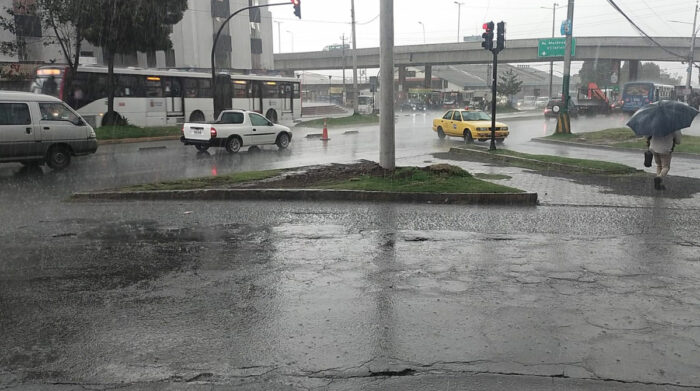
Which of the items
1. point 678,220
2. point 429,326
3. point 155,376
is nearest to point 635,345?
point 429,326

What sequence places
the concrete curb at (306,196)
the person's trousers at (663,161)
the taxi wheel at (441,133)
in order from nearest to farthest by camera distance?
the concrete curb at (306,196), the person's trousers at (663,161), the taxi wheel at (441,133)

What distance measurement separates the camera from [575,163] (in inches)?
621

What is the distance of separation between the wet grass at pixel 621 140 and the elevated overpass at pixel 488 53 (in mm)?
33335

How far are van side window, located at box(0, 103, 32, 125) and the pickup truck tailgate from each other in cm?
606

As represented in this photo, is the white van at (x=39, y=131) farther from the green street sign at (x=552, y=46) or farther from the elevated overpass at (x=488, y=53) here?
the green street sign at (x=552, y=46)

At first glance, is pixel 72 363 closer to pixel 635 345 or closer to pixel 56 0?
pixel 635 345

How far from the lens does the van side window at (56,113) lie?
15.5m

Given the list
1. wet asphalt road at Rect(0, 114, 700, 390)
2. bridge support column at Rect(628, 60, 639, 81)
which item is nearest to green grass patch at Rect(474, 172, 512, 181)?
wet asphalt road at Rect(0, 114, 700, 390)

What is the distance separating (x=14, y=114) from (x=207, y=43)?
39.9 m

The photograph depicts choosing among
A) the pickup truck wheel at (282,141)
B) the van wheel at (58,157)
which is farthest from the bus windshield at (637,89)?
the van wheel at (58,157)

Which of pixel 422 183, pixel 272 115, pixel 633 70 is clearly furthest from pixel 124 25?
pixel 633 70

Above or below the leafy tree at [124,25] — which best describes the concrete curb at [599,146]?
below

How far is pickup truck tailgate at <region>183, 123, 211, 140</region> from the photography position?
20.2 meters

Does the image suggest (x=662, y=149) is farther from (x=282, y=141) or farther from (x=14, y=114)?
(x=14, y=114)
